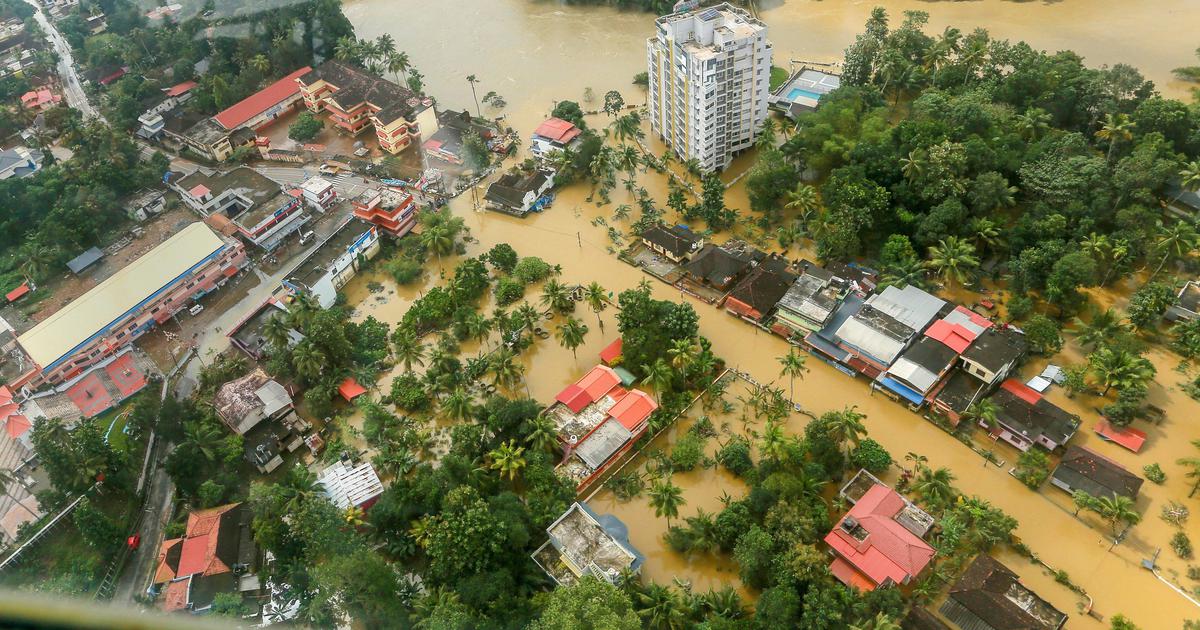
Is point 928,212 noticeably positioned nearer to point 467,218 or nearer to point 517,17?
point 467,218

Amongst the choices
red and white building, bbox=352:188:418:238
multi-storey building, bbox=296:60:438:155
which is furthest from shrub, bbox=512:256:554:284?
multi-storey building, bbox=296:60:438:155

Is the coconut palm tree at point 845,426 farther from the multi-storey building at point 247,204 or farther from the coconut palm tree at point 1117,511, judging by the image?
the multi-storey building at point 247,204

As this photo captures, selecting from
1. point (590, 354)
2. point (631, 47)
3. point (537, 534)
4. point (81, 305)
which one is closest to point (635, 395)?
point (590, 354)

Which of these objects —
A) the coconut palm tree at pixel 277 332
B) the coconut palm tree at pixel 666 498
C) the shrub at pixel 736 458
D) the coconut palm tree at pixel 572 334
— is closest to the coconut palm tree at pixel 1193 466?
the shrub at pixel 736 458

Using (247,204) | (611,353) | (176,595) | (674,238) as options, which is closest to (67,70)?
(247,204)

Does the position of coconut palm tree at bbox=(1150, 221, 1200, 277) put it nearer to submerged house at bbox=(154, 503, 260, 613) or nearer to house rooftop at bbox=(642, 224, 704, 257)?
house rooftop at bbox=(642, 224, 704, 257)

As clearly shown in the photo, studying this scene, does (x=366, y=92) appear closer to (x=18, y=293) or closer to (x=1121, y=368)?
(x=18, y=293)

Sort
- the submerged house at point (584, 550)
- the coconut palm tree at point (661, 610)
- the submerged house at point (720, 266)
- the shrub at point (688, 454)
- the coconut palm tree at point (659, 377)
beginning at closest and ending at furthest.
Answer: the coconut palm tree at point (661, 610) < the submerged house at point (584, 550) < the shrub at point (688, 454) < the coconut palm tree at point (659, 377) < the submerged house at point (720, 266)
